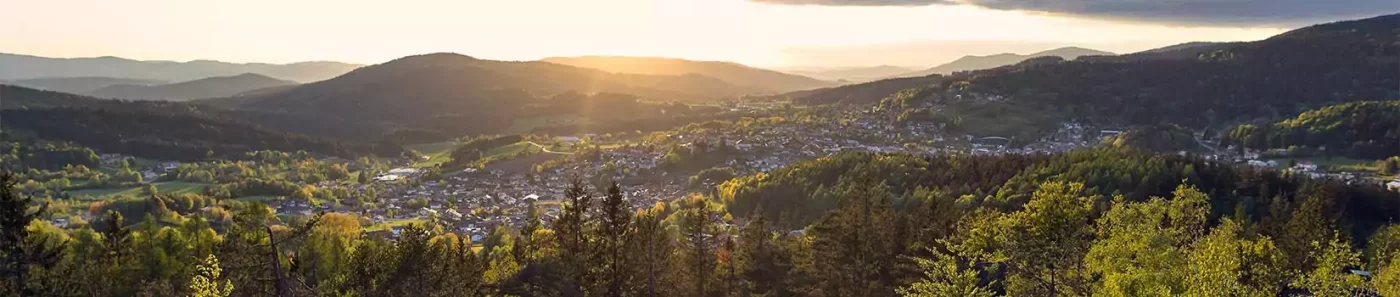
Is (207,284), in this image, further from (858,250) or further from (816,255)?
(816,255)

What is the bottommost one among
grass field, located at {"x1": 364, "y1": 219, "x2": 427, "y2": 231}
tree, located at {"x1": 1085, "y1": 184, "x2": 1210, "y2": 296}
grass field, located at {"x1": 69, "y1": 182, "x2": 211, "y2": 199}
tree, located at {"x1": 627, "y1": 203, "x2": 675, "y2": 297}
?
grass field, located at {"x1": 364, "y1": 219, "x2": 427, "y2": 231}

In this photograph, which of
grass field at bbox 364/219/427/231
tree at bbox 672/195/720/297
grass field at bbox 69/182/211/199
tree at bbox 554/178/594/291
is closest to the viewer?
tree at bbox 554/178/594/291

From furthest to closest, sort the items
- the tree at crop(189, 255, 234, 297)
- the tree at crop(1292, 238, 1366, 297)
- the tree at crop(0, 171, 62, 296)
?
the tree at crop(0, 171, 62, 296) → the tree at crop(1292, 238, 1366, 297) → the tree at crop(189, 255, 234, 297)

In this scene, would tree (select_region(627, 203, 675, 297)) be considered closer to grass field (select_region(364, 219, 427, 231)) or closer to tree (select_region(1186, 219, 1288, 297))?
tree (select_region(1186, 219, 1288, 297))

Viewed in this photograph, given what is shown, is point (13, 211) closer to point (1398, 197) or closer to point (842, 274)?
point (842, 274)

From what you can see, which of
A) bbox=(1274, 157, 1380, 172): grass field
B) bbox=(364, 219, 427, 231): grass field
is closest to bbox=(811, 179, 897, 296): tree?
bbox=(364, 219, 427, 231): grass field

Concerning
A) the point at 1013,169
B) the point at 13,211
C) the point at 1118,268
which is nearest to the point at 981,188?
the point at 1013,169

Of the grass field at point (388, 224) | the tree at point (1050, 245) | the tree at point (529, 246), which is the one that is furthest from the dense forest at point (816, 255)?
the grass field at point (388, 224)

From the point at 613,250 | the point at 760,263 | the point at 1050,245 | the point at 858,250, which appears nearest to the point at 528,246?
the point at 760,263
